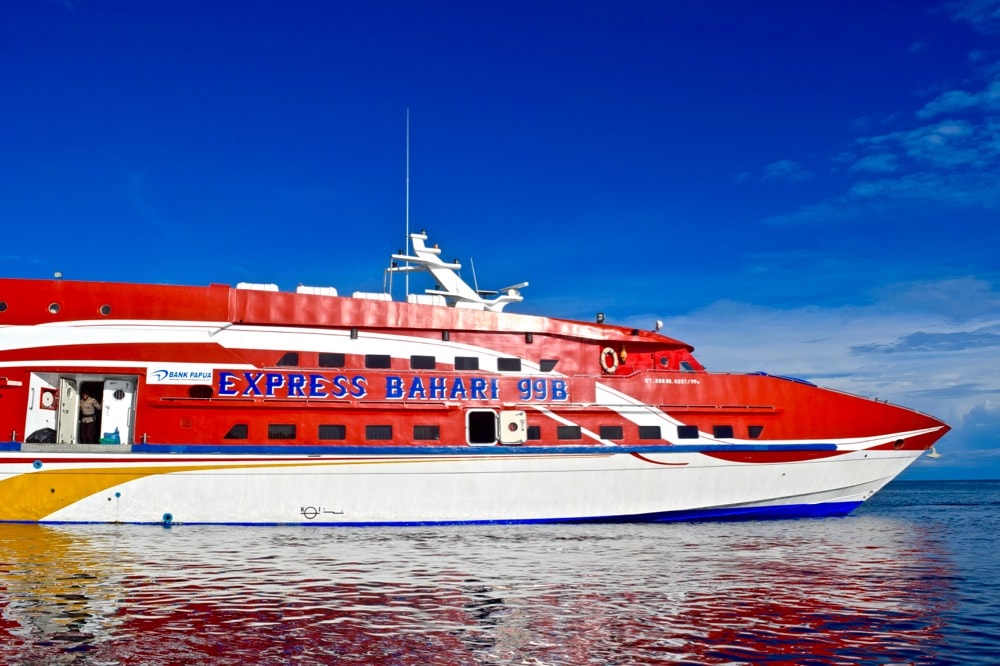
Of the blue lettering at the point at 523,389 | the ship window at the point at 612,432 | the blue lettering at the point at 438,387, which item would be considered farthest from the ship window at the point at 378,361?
the ship window at the point at 612,432

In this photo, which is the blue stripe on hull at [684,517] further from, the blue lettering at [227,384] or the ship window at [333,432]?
the blue lettering at [227,384]

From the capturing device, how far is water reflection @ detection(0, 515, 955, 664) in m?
6.93

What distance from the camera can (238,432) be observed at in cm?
1777

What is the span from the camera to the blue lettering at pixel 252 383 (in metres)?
18.0

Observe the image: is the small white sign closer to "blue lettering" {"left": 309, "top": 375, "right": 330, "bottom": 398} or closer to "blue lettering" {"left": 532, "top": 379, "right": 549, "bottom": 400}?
"blue lettering" {"left": 309, "top": 375, "right": 330, "bottom": 398}

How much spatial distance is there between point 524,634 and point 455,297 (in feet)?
52.5

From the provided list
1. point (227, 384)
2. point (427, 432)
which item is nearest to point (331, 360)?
point (227, 384)

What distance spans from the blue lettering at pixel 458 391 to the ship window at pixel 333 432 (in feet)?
9.06

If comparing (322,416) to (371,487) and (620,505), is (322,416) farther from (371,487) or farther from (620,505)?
(620,505)

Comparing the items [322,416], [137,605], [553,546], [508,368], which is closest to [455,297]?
[508,368]

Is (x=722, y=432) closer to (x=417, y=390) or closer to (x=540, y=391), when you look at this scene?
(x=540, y=391)

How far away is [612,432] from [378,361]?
6.37 meters

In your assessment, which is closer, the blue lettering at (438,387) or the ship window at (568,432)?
the blue lettering at (438,387)

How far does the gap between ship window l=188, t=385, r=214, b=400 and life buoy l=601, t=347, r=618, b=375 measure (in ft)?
34.1
